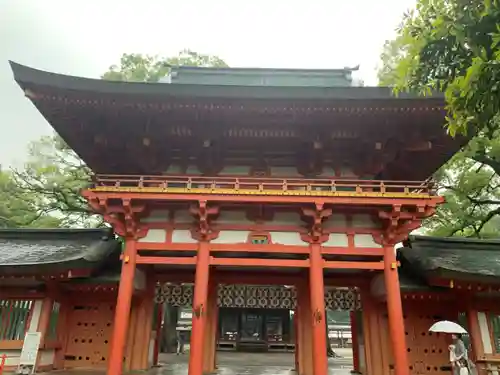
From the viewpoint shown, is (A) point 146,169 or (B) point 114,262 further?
(B) point 114,262

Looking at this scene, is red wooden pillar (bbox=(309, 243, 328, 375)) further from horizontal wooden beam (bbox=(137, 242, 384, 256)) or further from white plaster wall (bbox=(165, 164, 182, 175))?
white plaster wall (bbox=(165, 164, 182, 175))

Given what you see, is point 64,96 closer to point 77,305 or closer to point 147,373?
point 77,305

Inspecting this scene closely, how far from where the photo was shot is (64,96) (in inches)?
381

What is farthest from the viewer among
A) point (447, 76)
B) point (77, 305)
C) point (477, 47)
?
point (77, 305)

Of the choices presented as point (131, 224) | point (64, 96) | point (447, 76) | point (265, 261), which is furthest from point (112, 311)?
point (447, 76)

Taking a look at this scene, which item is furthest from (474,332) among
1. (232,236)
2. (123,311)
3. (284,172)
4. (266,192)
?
(123,311)

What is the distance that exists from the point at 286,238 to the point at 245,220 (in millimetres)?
1245

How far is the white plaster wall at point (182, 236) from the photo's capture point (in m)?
10.3

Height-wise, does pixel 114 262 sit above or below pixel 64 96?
below

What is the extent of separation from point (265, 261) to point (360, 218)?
2.98 metres

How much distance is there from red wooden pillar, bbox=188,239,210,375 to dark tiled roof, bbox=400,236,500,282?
6.01 meters

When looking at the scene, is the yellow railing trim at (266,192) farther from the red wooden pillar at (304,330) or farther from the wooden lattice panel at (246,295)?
the wooden lattice panel at (246,295)

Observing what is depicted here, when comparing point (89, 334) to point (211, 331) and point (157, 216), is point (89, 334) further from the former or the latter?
point (157, 216)

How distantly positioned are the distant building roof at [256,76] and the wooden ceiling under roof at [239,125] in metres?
6.20
